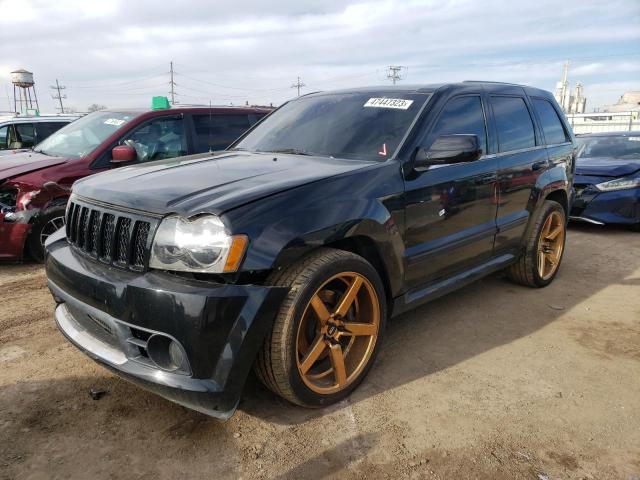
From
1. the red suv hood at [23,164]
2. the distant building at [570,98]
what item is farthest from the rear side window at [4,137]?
the distant building at [570,98]

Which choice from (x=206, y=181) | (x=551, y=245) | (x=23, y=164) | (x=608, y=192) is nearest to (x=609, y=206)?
(x=608, y=192)

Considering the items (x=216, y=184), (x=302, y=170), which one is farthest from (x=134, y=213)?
(x=302, y=170)

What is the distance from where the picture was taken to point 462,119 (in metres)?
3.63

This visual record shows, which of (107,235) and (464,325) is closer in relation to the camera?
(107,235)

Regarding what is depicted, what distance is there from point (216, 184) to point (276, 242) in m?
0.53

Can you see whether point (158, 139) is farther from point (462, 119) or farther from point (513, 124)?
point (513, 124)

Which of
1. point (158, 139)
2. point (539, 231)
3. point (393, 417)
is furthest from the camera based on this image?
point (158, 139)

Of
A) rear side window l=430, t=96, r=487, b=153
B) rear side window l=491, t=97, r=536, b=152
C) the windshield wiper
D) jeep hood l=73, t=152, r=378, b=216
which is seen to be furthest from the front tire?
rear side window l=491, t=97, r=536, b=152

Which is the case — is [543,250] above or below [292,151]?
below

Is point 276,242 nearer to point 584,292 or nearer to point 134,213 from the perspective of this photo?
point 134,213

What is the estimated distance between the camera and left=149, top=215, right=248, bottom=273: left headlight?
2195 mm

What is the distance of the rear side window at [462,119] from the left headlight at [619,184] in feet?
15.0

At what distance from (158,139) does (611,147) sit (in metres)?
7.45

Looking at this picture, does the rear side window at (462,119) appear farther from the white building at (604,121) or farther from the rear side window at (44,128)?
the white building at (604,121)
